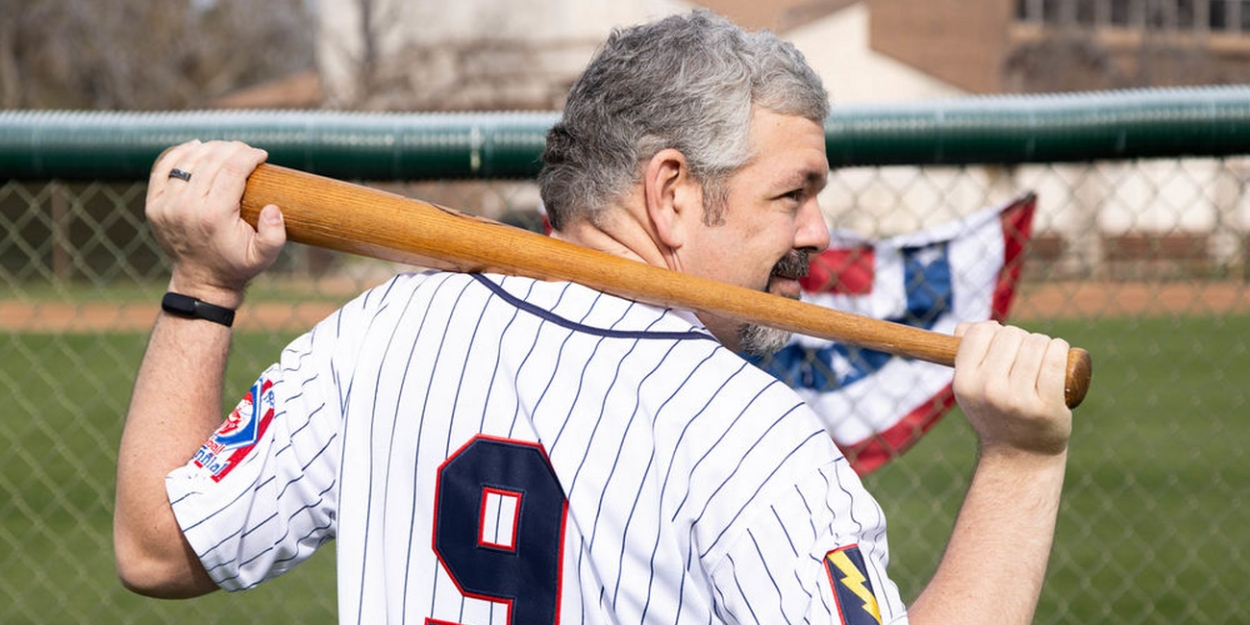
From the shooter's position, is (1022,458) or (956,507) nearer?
(1022,458)

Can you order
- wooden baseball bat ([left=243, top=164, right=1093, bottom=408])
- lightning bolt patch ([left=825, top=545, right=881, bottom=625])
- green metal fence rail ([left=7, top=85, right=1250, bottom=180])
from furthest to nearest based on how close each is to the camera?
green metal fence rail ([left=7, top=85, right=1250, bottom=180])
wooden baseball bat ([left=243, top=164, right=1093, bottom=408])
lightning bolt patch ([left=825, top=545, right=881, bottom=625])

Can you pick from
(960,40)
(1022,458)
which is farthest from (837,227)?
(960,40)

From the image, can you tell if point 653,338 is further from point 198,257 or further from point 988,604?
point 198,257

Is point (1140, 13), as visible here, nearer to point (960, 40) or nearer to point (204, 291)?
point (960, 40)

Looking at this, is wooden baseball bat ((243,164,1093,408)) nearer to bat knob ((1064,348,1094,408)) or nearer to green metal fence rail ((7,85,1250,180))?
bat knob ((1064,348,1094,408))

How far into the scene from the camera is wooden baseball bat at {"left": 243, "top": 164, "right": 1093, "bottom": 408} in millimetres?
1414

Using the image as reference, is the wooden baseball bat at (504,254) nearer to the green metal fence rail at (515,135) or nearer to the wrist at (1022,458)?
the wrist at (1022,458)

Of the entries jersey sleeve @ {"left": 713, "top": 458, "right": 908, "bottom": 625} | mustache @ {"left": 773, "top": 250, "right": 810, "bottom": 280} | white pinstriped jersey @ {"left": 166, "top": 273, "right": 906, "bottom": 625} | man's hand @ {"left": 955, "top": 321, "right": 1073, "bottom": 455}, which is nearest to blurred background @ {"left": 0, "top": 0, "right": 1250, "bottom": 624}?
mustache @ {"left": 773, "top": 250, "right": 810, "bottom": 280}

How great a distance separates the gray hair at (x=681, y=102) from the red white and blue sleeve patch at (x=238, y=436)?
42 centimetres

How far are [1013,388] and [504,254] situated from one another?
57 centimetres

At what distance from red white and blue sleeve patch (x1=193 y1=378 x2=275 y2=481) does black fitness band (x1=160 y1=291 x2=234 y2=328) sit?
3.9 inches

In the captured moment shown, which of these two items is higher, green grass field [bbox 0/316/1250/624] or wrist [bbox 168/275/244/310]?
wrist [bbox 168/275/244/310]

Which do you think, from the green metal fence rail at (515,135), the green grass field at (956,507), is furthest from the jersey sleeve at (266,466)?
the green grass field at (956,507)

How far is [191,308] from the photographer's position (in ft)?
4.99
